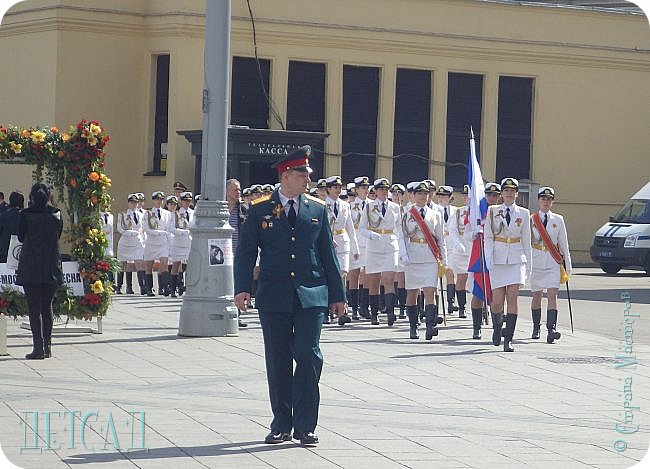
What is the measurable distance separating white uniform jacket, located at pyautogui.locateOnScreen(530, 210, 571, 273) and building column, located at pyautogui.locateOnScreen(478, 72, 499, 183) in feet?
72.1

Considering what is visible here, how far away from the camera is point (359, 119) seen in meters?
39.4

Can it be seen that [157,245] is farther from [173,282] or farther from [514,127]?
[514,127]

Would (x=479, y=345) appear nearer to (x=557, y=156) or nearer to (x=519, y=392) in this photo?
(x=519, y=392)

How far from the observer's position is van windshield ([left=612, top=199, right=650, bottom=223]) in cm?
Answer: 3691

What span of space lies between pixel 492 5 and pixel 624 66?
4.77m

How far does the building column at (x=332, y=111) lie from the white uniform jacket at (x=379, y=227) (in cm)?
1744

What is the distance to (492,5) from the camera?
40.6 m

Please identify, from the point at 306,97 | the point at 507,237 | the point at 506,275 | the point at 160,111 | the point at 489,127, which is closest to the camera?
the point at 506,275

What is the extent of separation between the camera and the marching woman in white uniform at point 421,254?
59.7ft

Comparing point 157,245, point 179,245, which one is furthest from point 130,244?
point 179,245

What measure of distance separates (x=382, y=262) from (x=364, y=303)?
0.95 meters

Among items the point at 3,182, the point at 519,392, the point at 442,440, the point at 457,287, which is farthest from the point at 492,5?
the point at 442,440

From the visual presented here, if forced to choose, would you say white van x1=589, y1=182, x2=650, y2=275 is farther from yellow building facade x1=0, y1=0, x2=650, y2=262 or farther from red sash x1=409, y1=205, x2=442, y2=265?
red sash x1=409, y1=205, x2=442, y2=265

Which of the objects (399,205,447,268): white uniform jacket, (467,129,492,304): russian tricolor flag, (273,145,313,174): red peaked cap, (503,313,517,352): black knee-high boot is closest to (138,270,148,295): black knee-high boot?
(467,129,492,304): russian tricolor flag
